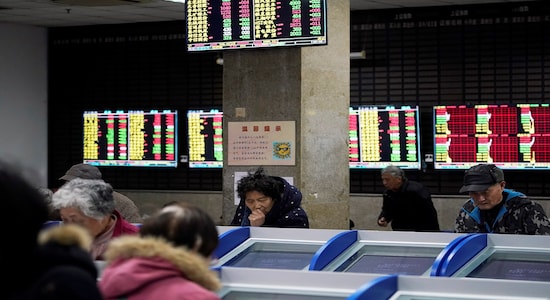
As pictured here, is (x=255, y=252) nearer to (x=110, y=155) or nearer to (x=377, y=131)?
(x=377, y=131)

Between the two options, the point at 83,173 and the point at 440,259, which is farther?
the point at 83,173

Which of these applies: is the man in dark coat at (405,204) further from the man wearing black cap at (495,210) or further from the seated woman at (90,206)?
the seated woman at (90,206)

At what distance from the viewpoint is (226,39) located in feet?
25.9

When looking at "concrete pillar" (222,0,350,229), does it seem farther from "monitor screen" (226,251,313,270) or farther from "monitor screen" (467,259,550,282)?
"monitor screen" (467,259,550,282)

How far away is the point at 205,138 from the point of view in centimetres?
1234

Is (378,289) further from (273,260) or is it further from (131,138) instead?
(131,138)

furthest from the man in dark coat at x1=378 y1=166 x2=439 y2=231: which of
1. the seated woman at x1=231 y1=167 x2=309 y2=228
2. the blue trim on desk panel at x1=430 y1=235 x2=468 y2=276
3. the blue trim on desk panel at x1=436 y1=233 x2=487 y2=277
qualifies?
the blue trim on desk panel at x1=430 y1=235 x2=468 y2=276

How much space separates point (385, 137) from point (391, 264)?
693 centimetres

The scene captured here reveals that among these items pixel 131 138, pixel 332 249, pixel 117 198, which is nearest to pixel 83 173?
pixel 117 198

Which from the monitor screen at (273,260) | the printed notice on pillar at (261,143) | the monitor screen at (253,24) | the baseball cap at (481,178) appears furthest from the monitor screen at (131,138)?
the monitor screen at (273,260)

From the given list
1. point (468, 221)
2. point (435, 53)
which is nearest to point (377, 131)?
point (435, 53)

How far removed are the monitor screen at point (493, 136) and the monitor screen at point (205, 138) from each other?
287 centimetres

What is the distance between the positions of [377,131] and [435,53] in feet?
4.11

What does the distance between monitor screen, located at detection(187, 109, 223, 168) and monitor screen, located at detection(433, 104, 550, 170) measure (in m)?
2.87
